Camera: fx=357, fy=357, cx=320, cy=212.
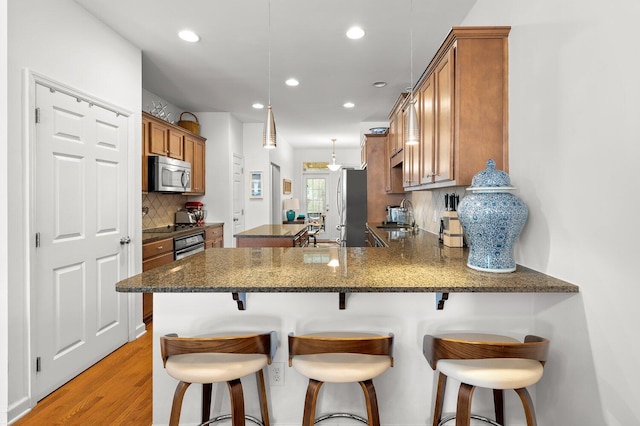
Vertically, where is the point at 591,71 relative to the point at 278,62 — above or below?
below

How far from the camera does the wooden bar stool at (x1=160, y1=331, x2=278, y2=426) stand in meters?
1.32

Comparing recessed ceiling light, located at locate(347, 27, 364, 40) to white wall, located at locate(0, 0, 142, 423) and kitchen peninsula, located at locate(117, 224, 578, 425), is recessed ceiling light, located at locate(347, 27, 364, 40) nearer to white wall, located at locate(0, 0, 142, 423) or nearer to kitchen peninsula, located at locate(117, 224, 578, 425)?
white wall, located at locate(0, 0, 142, 423)

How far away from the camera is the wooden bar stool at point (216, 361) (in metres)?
1.32

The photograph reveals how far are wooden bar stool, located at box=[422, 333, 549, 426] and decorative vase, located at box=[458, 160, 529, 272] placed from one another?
426 mm

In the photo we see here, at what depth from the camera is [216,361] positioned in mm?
1398

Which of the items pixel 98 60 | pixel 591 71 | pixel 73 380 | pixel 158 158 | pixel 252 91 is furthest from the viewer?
pixel 252 91

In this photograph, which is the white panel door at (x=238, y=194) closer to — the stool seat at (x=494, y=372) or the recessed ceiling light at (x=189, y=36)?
the recessed ceiling light at (x=189, y=36)

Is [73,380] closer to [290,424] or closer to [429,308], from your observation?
[290,424]

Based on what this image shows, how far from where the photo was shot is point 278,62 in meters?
3.55

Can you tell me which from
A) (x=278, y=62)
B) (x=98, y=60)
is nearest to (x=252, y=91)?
(x=278, y=62)

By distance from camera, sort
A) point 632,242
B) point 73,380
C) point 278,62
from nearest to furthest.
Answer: point 632,242, point 73,380, point 278,62

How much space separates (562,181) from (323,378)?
1263mm

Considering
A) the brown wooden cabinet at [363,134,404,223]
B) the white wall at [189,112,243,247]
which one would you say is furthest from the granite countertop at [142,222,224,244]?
the brown wooden cabinet at [363,134,404,223]

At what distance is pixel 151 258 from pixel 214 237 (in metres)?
1.71
